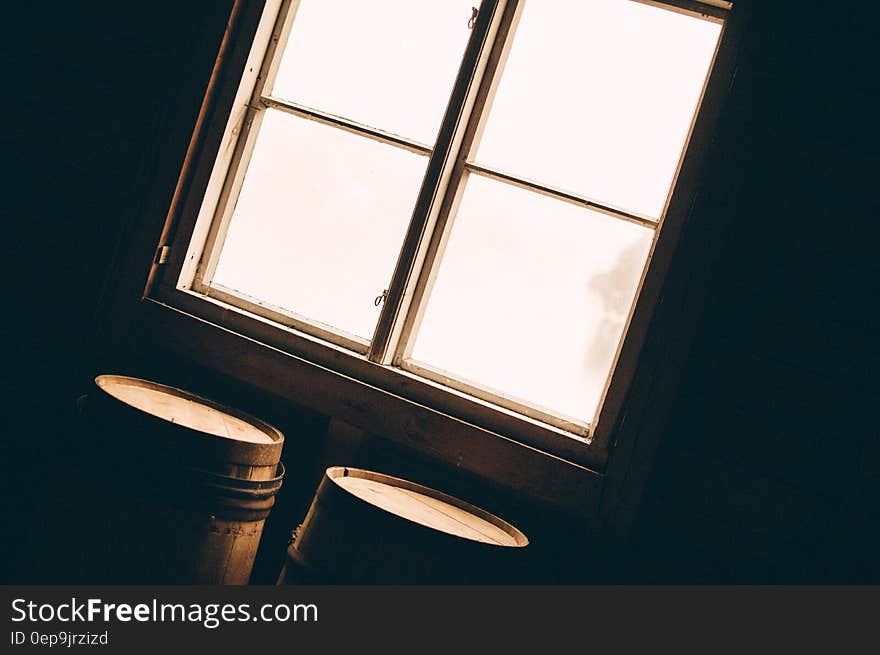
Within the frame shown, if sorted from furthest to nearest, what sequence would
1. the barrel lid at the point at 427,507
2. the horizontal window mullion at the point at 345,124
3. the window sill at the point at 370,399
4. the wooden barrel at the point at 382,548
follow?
the horizontal window mullion at the point at 345,124
the window sill at the point at 370,399
the barrel lid at the point at 427,507
the wooden barrel at the point at 382,548

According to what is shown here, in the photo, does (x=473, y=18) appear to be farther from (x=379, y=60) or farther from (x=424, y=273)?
(x=424, y=273)

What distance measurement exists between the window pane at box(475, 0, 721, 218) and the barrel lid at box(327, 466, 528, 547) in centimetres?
95

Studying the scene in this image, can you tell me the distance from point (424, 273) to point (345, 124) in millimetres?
542

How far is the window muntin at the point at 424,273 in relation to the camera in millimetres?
1957

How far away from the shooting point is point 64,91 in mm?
2232

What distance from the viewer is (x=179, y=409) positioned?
6.01ft

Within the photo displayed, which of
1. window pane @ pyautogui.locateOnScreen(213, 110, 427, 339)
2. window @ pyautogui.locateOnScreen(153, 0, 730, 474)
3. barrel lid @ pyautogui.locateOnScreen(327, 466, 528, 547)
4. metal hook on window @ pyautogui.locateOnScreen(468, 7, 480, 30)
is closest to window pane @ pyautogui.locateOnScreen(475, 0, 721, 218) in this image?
window @ pyautogui.locateOnScreen(153, 0, 730, 474)

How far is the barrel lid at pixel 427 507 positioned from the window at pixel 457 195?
0.25m

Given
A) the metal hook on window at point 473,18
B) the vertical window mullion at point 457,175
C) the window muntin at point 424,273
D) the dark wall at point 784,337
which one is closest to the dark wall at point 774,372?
the dark wall at point 784,337

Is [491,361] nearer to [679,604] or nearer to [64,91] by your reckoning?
[679,604]

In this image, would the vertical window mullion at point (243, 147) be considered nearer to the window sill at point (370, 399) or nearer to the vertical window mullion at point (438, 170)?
the window sill at point (370, 399)

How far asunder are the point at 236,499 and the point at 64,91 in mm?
1531

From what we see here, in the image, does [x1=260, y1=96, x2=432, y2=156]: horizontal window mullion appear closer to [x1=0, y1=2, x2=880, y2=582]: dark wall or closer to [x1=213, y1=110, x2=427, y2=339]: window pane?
[x1=213, y1=110, x2=427, y2=339]: window pane

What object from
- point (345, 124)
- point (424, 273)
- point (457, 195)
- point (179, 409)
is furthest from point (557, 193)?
point (179, 409)
